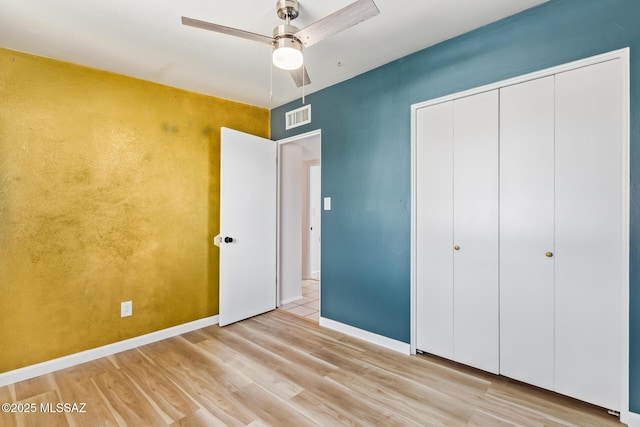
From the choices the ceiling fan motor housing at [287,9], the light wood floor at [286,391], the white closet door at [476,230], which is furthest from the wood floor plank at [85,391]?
the ceiling fan motor housing at [287,9]

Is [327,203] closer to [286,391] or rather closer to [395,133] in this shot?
[395,133]

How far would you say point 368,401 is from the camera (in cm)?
195

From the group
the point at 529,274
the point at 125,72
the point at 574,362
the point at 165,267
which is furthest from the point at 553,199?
the point at 125,72

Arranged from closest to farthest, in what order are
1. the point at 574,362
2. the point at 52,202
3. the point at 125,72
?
1. the point at 574,362
2. the point at 52,202
3. the point at 125,72

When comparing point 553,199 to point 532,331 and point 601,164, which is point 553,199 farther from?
point 532,331

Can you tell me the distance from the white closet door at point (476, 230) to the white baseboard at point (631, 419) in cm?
63

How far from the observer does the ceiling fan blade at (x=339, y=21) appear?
1.41 metres

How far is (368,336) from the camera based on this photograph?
282 centimetres

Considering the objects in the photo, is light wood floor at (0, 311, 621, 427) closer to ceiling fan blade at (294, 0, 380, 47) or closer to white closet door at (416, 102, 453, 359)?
white closet door at (416, 102, 453, 359)

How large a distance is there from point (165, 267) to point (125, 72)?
1.83 meters

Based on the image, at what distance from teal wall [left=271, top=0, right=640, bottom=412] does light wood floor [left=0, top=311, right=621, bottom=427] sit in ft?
1.40

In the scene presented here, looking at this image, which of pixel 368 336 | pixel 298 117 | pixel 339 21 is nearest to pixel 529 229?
pixel 368 336

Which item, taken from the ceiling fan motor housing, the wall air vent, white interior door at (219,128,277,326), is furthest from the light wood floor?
the ceiling fan motor housing

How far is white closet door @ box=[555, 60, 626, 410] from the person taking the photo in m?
1.72
